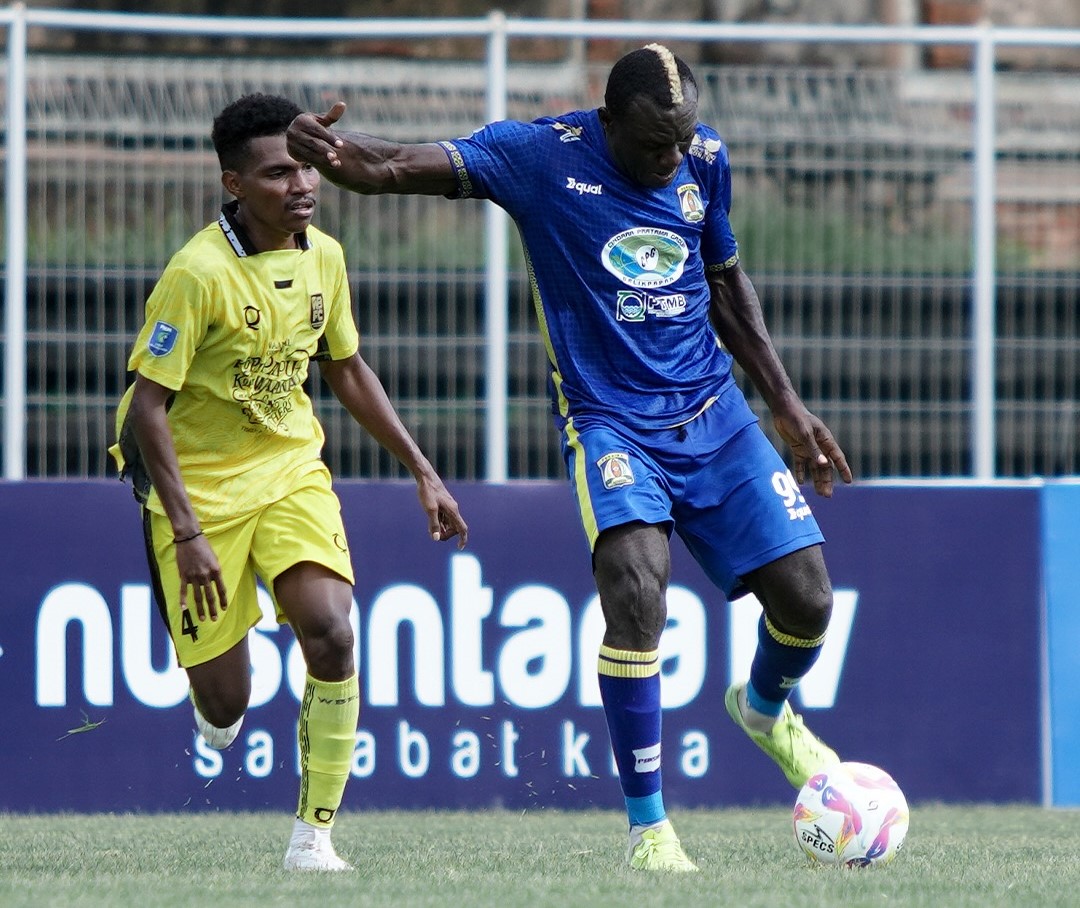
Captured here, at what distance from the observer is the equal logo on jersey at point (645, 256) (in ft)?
18.6

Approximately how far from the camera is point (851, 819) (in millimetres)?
5348

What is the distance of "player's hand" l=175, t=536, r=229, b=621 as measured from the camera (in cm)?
536

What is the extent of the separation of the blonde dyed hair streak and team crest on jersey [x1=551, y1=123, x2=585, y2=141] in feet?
1.10

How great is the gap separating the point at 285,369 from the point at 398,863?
1.44 metres

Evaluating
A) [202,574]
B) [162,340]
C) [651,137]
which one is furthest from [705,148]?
[202,574]

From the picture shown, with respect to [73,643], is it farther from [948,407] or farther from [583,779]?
[948,407]

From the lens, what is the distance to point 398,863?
5.67 m

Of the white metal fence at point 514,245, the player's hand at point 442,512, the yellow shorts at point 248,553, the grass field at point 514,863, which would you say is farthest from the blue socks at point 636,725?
the white metal fence at point 514,245

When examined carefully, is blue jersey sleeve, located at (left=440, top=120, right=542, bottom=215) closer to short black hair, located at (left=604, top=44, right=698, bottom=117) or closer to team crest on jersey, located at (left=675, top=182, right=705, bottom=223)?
short black hair, located at (left=604, top=44, right=698, bottom=117)

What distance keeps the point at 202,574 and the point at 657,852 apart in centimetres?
140

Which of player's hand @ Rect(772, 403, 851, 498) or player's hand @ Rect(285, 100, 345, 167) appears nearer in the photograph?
player's hand @ Rect(285, 100, 345, 167)

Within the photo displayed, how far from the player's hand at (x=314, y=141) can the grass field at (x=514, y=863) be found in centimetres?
186

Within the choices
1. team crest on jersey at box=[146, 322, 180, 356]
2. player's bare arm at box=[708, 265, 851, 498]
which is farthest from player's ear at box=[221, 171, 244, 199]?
player's bare arm at box=[708, 265, 851, 498]

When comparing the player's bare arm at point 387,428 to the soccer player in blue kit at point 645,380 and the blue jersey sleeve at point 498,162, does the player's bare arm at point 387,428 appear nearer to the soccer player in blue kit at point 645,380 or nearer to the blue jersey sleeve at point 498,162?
the soccer player in blue kit at point 645,380
